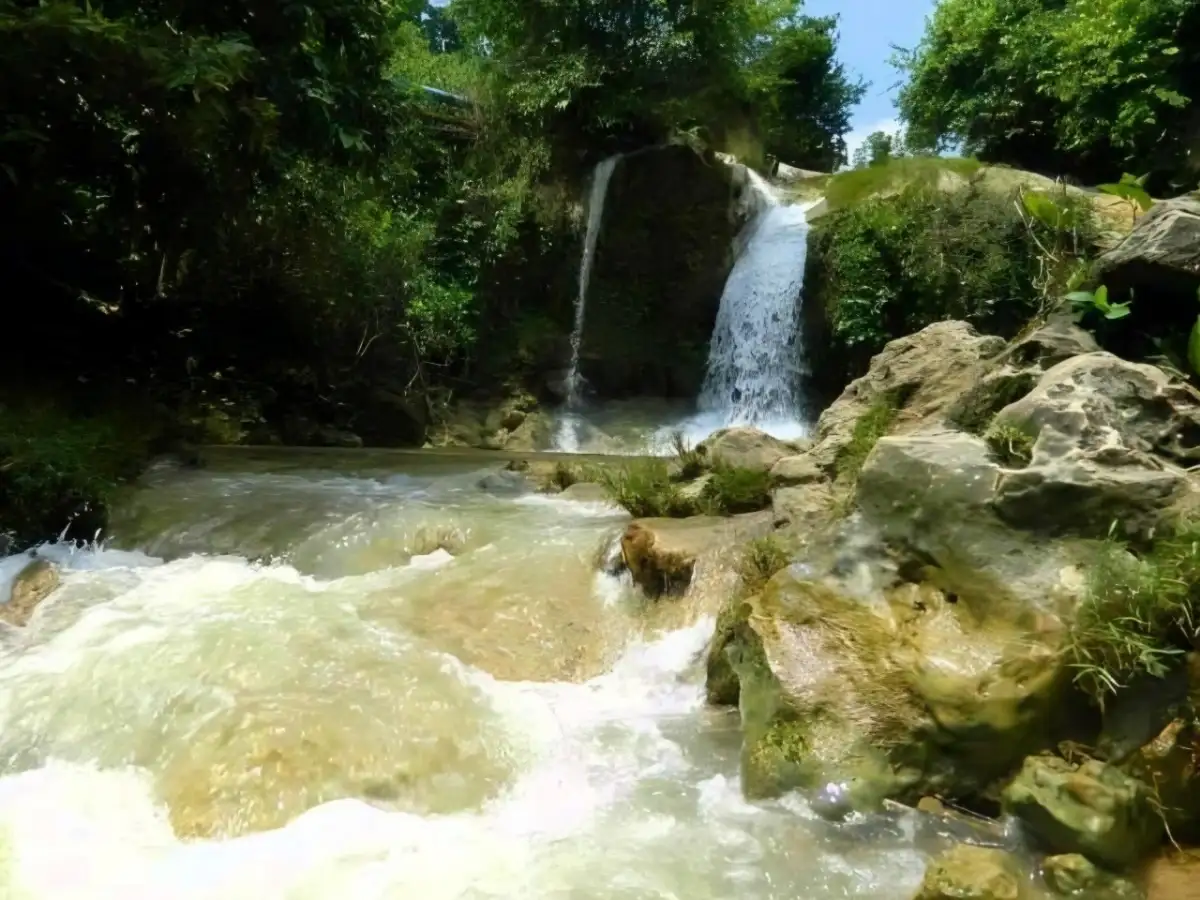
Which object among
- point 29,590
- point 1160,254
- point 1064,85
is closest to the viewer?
point 1160,254

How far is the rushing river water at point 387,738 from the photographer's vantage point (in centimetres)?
344

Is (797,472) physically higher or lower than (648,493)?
higher

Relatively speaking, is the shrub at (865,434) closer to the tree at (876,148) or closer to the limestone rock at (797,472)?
the limestone rock at (797,472)

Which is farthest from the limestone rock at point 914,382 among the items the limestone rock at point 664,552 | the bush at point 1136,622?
the bush at point 1136,622

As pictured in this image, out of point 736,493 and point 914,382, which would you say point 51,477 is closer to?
point 736,493

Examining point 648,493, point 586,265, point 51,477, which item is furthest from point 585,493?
point 586,265

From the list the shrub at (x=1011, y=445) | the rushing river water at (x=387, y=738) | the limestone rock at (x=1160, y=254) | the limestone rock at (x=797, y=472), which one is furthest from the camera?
the limestone rock at (x=797, y=472)

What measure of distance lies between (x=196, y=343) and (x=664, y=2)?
319 inches

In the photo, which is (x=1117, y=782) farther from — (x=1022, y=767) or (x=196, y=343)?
(x=196, y=343)

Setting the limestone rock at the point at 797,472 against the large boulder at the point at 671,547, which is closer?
the large boulder at the point at 671,547

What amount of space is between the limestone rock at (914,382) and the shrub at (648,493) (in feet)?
3.52

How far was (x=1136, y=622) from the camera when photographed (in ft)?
12.1

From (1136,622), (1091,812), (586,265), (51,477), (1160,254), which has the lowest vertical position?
(51,477)

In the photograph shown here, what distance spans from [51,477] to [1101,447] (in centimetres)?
672
